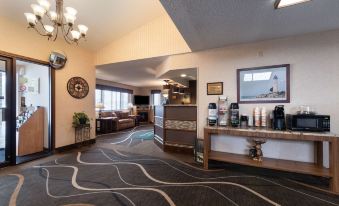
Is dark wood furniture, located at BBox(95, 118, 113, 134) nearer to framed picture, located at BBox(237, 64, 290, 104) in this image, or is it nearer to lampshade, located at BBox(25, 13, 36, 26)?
lampshade, located at BBox(25, 13, 36, 26)

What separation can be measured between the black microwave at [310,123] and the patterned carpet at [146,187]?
87 cm

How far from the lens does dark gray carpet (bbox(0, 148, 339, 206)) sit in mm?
2045

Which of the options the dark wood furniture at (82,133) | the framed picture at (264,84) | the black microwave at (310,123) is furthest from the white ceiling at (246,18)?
the dark wood furniture at (82,133)

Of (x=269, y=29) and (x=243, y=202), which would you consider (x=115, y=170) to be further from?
(x=269, y=29)

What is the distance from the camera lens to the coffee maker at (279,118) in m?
2.67

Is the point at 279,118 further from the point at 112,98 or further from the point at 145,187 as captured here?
the point at 112,98

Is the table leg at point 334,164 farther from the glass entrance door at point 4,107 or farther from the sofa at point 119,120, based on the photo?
the sofa at point 119,120

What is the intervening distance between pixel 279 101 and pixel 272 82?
0.37m

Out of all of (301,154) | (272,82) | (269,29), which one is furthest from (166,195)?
(269,29)

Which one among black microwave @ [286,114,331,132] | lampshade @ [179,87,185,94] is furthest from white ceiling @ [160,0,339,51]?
lampshade @ [179,87,185,94]

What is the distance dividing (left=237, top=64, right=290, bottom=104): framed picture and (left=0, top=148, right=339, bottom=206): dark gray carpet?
1.39m

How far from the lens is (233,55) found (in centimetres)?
331

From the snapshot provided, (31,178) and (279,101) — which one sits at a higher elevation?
(279,101)

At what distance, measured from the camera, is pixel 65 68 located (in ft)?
14.1
